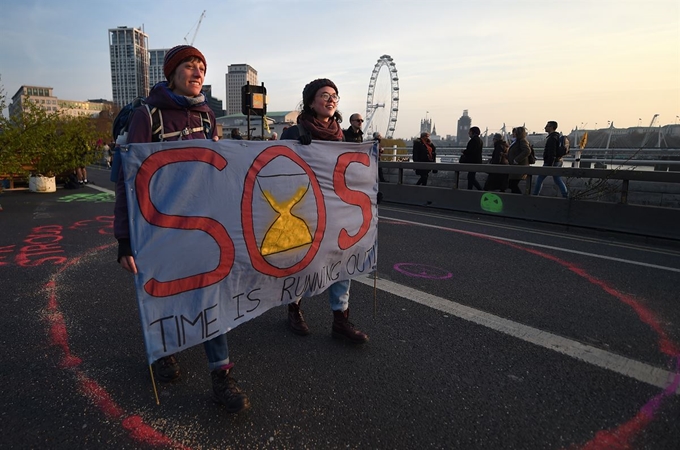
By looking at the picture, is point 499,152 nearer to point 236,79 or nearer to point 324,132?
point 324,132

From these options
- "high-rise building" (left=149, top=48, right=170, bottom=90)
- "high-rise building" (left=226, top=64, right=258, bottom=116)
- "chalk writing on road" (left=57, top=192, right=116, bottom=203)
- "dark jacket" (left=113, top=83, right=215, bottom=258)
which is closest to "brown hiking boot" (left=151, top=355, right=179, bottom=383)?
"dark jacket" (left=113, top=83, right=215, bottom=258)

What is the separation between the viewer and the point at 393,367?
2992 mm

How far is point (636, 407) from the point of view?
2.53m

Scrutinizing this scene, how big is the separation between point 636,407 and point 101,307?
167 inches

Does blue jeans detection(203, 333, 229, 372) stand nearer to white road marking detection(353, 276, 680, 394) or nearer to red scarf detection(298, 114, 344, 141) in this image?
red scarf detection(298, 114, 344, 141)

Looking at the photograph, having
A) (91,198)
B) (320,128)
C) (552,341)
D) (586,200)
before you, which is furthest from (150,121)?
(91,198)

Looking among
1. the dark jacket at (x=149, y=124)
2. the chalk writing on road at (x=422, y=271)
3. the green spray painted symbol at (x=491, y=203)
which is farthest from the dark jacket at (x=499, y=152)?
the dark jacket at (x=149, y=124)

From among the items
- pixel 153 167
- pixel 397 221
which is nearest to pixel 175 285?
pixel 153 167

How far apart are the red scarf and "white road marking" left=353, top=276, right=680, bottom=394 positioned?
1787 millimetres

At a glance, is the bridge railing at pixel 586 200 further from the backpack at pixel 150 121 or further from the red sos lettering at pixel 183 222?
the backpack at pixel 150 121

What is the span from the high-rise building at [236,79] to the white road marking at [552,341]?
113 meters

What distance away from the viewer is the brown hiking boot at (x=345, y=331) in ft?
10.9

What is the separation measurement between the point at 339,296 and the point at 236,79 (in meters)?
131

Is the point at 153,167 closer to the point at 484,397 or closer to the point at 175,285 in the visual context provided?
the point at 175,285
